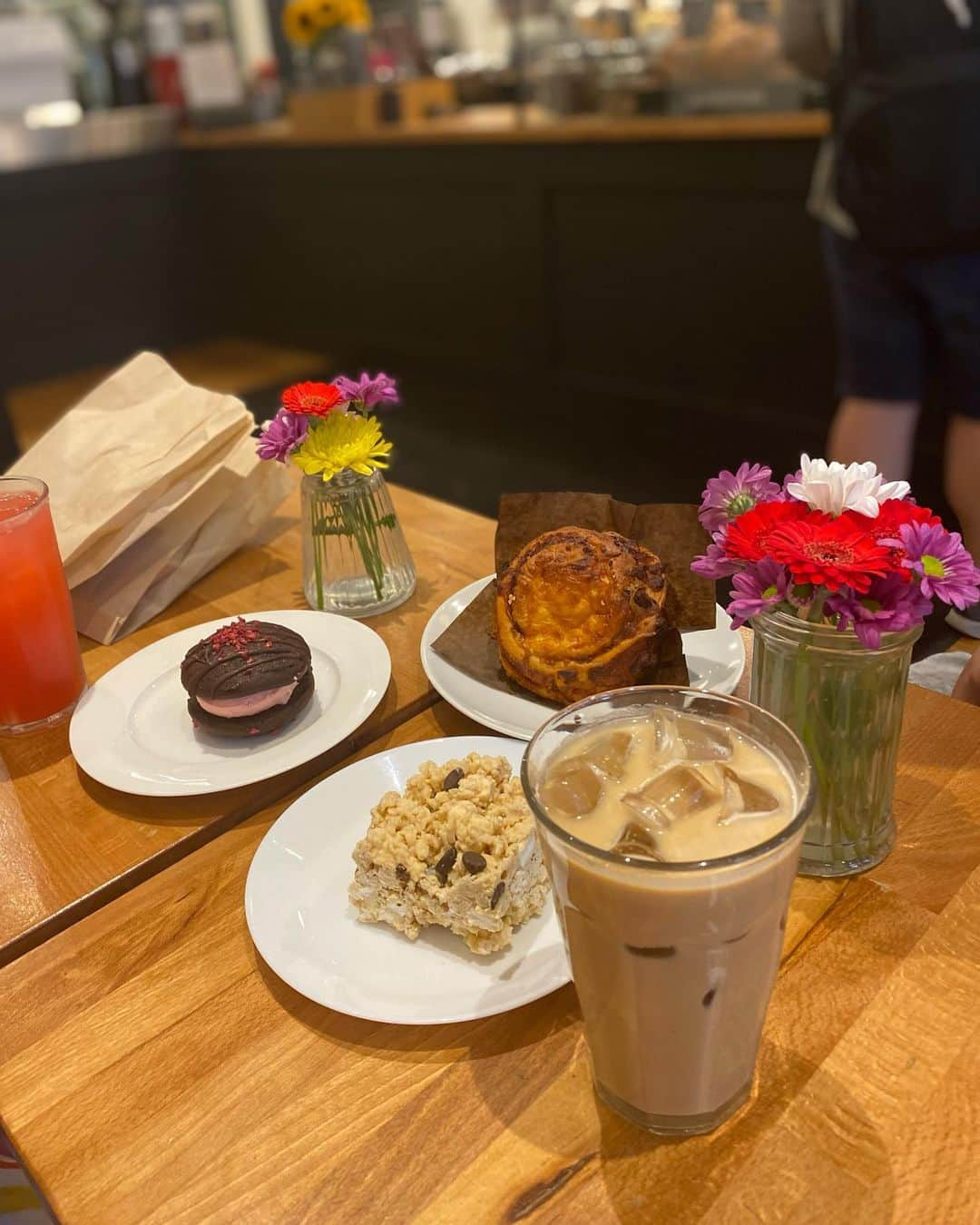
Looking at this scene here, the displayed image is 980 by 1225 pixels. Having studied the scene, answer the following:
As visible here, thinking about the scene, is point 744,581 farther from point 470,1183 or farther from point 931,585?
point 470,1183

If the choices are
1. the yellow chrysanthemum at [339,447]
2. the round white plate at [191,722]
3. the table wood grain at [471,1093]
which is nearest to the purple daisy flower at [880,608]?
the table wood grain at [471,1093]

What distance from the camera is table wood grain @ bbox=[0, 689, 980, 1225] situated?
633 mm

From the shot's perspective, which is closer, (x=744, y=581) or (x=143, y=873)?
(x=744, y=581)

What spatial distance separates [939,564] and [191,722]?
2.42 feet

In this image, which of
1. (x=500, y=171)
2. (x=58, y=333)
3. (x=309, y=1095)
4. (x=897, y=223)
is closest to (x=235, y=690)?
(x=309, y=1095)

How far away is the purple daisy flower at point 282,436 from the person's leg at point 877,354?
A: 147cm

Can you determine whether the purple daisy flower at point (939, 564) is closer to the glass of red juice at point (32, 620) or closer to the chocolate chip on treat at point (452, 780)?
the chocolate chip on treat at point (452, 780)

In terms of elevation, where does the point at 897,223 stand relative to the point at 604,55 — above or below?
below

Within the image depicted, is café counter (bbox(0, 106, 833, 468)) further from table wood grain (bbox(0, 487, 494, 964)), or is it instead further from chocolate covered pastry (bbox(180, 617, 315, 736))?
chocolate covered pastry (bbox(180, 617, 315, 736))

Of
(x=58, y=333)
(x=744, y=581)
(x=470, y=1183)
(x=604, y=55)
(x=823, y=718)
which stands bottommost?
(x=58, y=333)

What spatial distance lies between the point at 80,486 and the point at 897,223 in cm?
165

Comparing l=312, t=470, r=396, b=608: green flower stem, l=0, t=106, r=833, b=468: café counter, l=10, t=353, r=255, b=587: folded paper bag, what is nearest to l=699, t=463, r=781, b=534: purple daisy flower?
l=312, t=470, r=396, b=608: green flower stem

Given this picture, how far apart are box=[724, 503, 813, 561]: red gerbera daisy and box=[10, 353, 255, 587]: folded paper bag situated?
81cm

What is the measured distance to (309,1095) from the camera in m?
0.71
